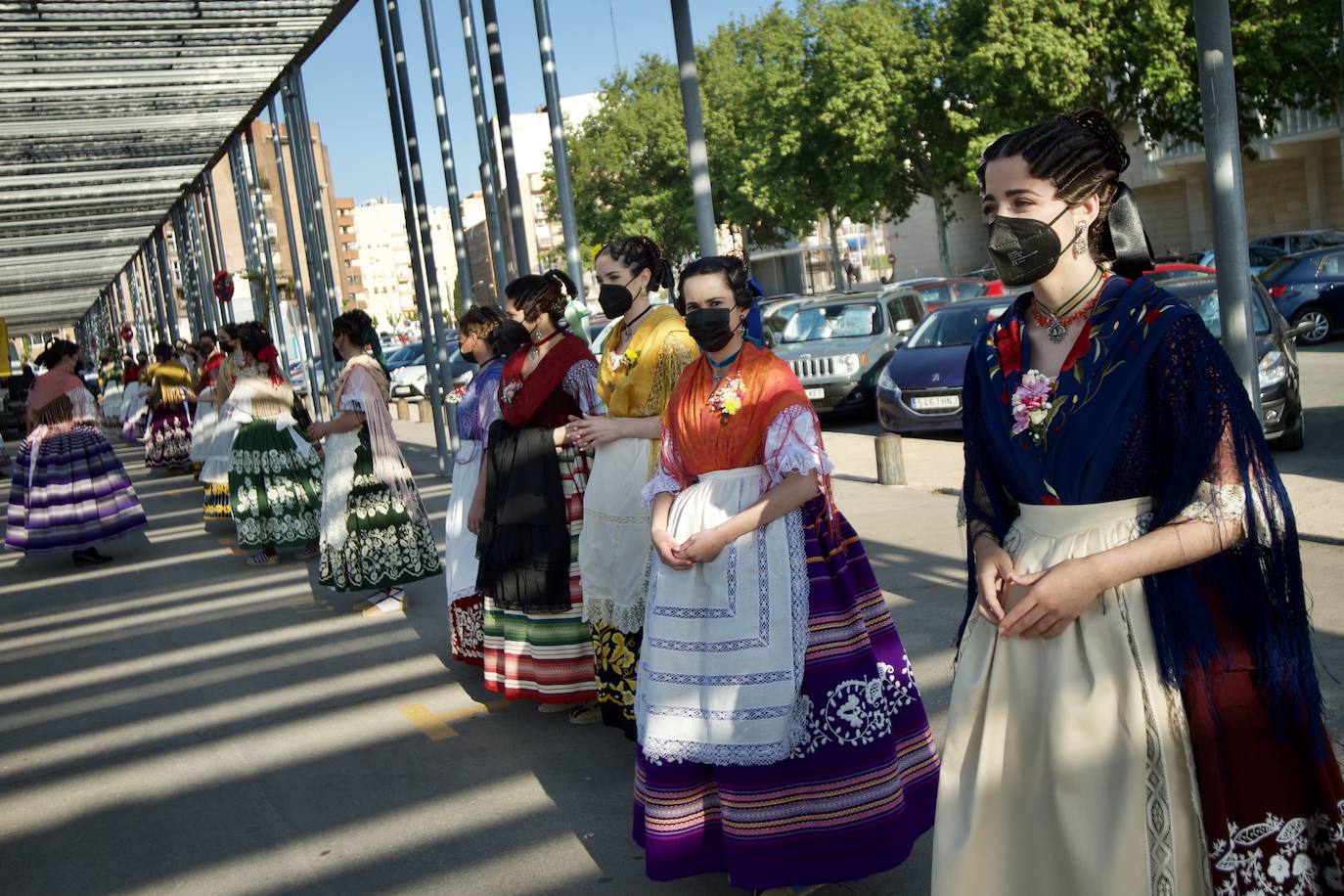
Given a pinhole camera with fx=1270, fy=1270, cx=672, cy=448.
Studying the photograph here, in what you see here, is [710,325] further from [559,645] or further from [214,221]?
[214,221]

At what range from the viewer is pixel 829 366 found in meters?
16.4

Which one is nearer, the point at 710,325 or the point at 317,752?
the point at 710,325

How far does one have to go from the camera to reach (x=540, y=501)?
5289 mm

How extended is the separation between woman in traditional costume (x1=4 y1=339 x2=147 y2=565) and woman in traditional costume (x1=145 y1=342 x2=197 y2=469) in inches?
251

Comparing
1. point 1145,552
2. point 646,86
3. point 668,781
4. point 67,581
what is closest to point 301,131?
point 67,581

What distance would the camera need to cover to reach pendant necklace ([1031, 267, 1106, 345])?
240cm

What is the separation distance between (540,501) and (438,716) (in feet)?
4.28

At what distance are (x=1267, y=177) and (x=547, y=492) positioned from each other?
3750 centimetres

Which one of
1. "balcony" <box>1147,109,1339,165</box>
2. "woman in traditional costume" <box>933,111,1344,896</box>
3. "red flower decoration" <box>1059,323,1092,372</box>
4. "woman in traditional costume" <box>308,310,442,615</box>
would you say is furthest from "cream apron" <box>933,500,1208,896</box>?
"balcony" <box>1147,109,1339,165</box>

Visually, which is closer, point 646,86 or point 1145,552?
point 1145,552

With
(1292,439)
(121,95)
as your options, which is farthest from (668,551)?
(121,95)

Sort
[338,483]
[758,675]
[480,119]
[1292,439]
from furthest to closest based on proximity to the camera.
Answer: [480,119] → [1292,439] → [338,483] → [758,675]

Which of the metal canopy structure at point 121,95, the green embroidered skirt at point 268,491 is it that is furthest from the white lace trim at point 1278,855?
the metal canopy structure at point 121,95

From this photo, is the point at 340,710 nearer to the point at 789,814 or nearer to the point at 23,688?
the point at 23,688
